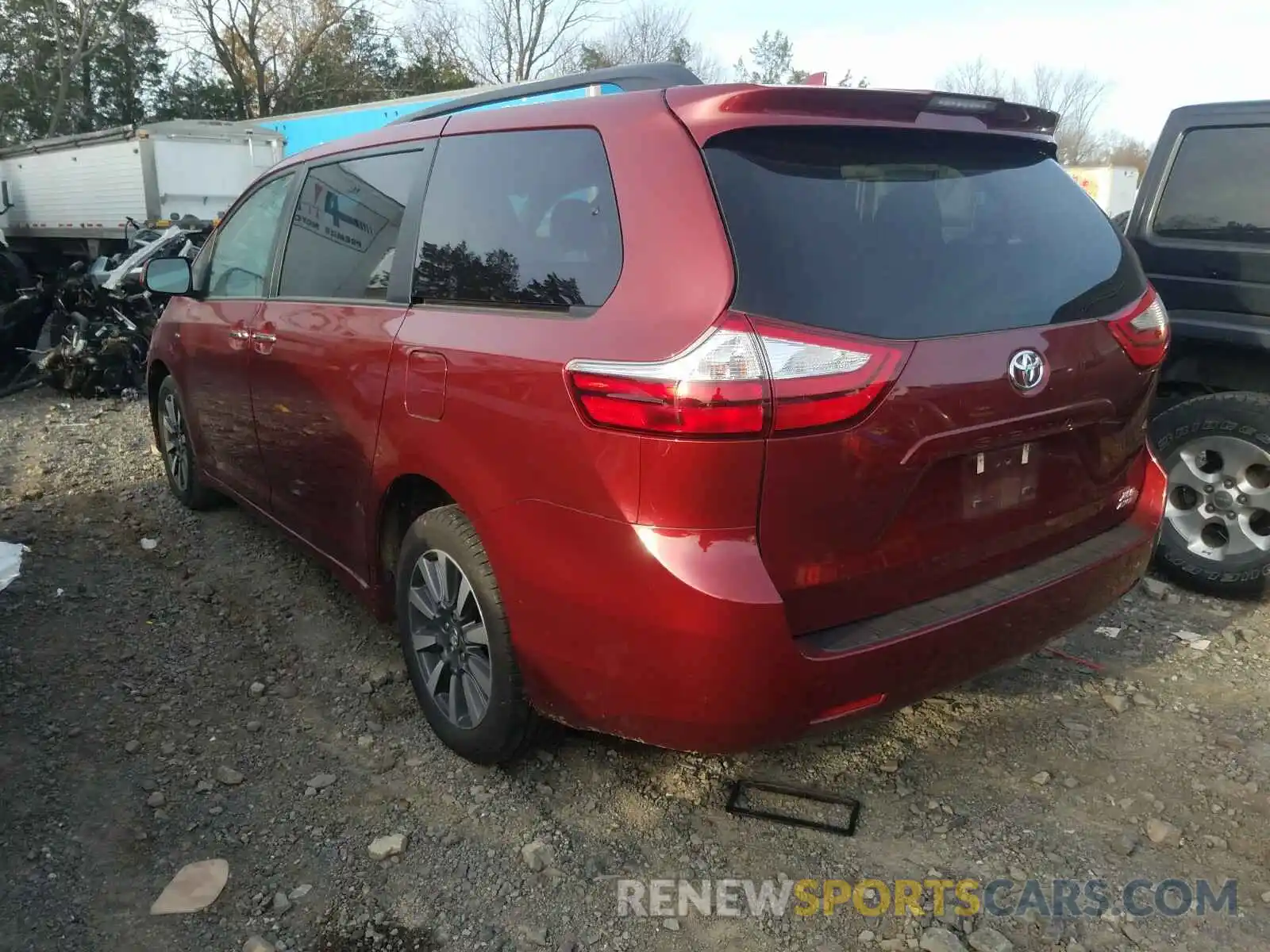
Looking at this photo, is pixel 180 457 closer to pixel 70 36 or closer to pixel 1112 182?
pixel 1112 182

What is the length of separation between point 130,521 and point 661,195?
413 centimetres

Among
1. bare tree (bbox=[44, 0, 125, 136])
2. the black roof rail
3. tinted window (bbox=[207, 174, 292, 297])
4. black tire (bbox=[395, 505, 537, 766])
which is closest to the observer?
black tire (bbox=[395, 505, 537, 766])

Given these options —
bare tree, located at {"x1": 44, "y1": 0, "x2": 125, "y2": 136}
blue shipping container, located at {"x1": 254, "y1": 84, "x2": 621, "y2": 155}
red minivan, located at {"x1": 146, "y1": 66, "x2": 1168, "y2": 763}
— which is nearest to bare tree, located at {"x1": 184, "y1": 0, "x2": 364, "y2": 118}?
bare tree, located at {"x1": 44, "y1": 0, "x2": 125, "y2": 136}

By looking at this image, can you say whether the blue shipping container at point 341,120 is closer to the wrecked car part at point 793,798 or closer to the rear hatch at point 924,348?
the rear hatch at point 924,348

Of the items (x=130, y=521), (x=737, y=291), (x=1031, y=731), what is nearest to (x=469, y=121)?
(x=737, y=291)

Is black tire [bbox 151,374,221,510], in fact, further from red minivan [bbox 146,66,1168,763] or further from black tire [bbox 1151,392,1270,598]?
black tire [bbox 1151,392,1270,598]

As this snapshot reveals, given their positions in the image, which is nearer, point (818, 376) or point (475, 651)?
point (818, 376)

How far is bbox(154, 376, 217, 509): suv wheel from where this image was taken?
5.02 meters

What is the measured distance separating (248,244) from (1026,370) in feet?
10.7

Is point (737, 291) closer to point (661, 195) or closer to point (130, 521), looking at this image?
point (661, 195)

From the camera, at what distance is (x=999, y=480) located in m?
2.37

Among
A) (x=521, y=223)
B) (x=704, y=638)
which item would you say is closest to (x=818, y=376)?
(x=704, y=638)

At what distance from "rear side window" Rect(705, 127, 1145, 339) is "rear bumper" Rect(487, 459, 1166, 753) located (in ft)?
1.97

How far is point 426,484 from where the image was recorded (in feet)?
9.46
